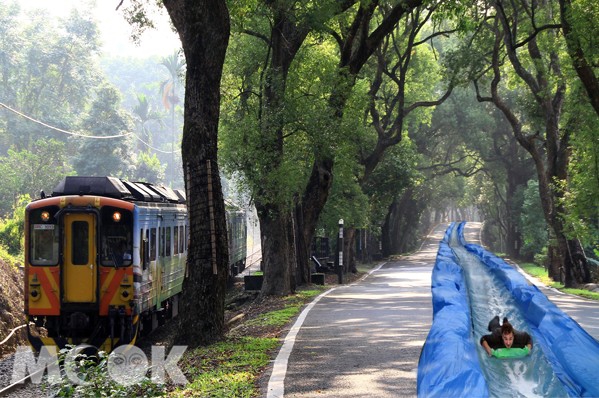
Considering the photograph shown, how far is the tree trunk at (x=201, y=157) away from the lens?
13234 mm

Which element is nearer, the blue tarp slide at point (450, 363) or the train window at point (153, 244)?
the blue tarp slide at point (450, 363)

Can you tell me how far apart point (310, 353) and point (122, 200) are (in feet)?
17.2

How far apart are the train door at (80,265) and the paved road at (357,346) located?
3.81 meters

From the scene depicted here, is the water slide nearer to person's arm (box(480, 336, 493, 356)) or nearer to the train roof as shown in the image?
person's arm (box(480, 336, 493, 356))

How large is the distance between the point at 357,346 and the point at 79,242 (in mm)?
5648

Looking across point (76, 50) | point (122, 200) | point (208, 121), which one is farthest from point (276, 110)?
point (76, 50)

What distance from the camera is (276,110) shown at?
74.2 feet

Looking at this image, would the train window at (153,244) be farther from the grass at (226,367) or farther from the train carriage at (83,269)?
the grass at (226,367)

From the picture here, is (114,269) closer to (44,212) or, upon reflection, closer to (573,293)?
(44,212)

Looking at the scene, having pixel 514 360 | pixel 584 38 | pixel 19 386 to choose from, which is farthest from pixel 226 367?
pixel 584 38

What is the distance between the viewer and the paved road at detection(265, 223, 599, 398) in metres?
9.91

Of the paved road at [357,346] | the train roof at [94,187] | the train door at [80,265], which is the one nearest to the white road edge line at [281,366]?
the paved road at [357,346]

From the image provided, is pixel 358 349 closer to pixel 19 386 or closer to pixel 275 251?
pixel 19 386

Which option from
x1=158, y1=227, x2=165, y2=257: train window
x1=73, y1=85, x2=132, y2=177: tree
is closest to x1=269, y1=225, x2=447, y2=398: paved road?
x1=158, y1=227, x2=165, y2=257: train window
